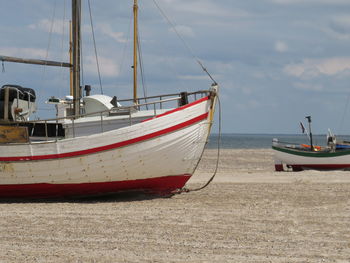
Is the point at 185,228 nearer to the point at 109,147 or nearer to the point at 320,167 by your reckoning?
the point at 109,147

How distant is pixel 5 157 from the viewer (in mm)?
13570

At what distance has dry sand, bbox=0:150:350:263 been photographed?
26.2 ft

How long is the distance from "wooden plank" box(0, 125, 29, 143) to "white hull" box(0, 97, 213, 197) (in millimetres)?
242

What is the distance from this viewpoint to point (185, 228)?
32.6ft

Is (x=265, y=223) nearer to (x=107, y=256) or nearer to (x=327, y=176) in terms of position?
(x=107, y=256)

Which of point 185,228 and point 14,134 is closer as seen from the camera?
point 185,228

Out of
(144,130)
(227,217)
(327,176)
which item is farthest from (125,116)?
(327,176)

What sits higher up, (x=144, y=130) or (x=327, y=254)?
(x=144, y=130)

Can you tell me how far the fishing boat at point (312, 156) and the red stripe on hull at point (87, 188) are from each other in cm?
1326

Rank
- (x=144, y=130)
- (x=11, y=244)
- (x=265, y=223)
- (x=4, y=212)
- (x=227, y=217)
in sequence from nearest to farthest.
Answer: (x=11, y=244)
(x=265, y=223)
(x=227, y=217)
(x=4, y=212)
(x=144, y=130)

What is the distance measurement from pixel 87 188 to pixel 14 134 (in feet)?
7.67

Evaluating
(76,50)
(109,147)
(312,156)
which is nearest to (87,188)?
(109,147)

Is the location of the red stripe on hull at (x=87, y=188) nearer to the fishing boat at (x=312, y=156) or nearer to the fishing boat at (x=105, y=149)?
the fishing boat at (x=105, y=149)

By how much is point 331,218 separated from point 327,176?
10.3 meters
